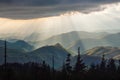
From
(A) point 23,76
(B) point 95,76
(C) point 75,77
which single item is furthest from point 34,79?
(B) point 95,76

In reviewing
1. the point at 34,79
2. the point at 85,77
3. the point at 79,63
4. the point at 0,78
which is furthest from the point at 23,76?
the point at 79,63

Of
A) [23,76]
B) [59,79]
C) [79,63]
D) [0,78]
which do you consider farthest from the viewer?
[79,63]

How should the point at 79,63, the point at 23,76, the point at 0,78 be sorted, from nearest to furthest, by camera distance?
the point at 0,78
the point at 23,76
the point at 79,63

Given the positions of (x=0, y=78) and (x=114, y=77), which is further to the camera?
(x=114, y=77)

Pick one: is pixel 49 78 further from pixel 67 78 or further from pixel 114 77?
pixel 114 77

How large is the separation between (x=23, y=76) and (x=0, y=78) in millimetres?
9584

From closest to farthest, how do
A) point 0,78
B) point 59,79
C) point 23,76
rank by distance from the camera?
point 0,78, point 23,76, point 59,79

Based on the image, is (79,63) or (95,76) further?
(79,63)

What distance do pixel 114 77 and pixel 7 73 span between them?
104ft

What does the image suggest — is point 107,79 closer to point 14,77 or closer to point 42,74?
point 42,74

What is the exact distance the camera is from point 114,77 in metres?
105

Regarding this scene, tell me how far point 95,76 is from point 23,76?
22.6 meters

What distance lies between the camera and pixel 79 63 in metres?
138

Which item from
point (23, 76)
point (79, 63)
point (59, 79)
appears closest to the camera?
point (23, 76)
